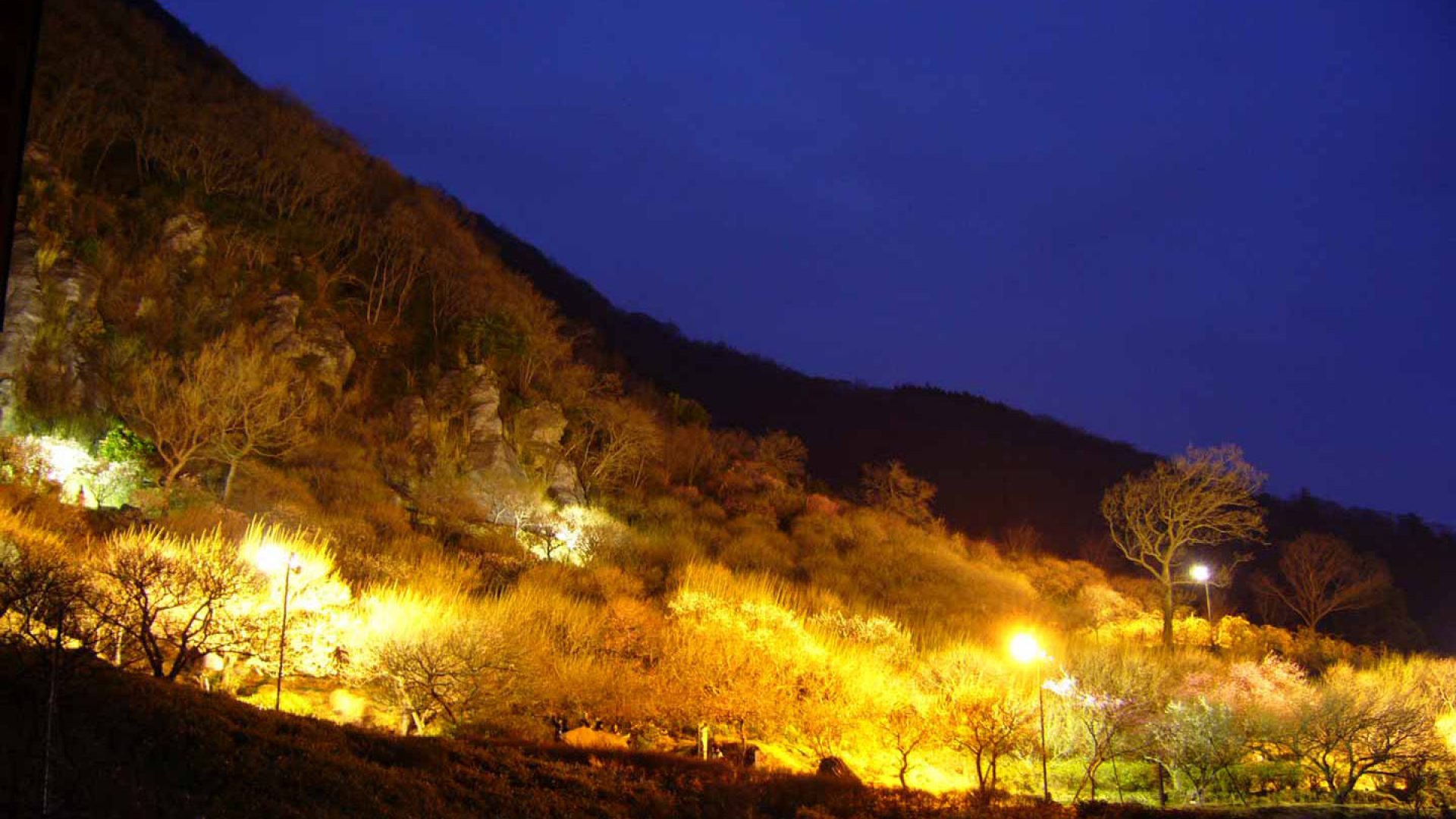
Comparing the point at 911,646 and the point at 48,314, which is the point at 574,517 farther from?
the point at 48,314

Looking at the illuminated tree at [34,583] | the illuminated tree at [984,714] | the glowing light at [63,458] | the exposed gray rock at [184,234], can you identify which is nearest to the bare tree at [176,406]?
the glowing light at [63,458]

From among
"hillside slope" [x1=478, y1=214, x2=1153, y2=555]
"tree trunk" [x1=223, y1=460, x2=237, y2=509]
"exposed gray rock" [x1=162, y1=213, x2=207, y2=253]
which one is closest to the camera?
"tree trunk" [x1=223, y1=460, x2=237, y2=509]

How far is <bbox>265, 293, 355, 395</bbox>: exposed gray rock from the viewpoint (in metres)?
26.3

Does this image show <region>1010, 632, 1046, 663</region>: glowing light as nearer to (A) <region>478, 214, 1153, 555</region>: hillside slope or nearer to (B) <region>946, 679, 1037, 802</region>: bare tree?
(B) <region>946, 679, 1037, 802</region>: bare tree

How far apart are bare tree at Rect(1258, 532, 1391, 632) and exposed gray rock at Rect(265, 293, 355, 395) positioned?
38442 mm

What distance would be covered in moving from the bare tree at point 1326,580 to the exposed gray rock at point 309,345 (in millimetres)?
38442

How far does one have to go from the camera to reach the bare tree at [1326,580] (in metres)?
36.5

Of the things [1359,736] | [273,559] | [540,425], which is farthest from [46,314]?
[1359,736]

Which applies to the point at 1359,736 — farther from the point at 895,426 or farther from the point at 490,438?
the point at 895,426

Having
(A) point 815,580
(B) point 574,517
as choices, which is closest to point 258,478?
(B) point 574,517

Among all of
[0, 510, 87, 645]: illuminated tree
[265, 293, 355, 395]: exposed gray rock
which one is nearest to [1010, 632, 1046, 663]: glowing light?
[0, 510, 87, 645]: illuminated tree

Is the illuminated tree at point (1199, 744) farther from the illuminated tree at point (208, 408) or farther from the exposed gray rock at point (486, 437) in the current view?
the illuminated tree at point (208, 408)

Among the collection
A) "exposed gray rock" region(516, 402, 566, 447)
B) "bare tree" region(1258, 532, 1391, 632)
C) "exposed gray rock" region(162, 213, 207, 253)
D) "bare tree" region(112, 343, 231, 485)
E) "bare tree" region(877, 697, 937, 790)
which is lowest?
"bare tree" region(877, 697, 937, 790)

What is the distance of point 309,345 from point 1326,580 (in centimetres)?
4200
